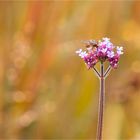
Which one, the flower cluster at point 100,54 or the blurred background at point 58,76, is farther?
the blurred background at point 58,76

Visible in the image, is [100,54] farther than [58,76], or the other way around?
[58,76]

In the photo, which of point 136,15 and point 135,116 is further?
point 136,15

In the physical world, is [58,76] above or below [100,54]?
above

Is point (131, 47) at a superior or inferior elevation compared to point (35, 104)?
superior

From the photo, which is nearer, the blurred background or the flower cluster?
the flower cluster

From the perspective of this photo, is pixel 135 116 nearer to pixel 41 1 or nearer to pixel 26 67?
pixel 26 67

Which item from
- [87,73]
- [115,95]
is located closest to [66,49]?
[87,73]

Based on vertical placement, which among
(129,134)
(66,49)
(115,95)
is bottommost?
(129,134)

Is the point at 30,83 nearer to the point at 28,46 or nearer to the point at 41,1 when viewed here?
the point at 28,46
